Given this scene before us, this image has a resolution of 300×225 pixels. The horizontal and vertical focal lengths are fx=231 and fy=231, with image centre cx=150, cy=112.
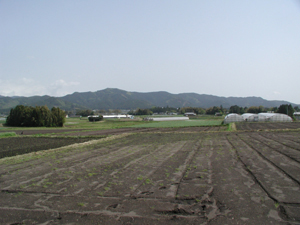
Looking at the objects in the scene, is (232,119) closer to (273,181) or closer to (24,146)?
(24,146)

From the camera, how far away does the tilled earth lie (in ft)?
21.2

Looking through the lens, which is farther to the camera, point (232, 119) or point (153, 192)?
point (232, 119)

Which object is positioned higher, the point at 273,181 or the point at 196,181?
the point at 273,181

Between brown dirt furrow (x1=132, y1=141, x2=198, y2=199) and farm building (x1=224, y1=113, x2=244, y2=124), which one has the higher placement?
farm building (x1=224, y1=113, x2=244, y2=124)

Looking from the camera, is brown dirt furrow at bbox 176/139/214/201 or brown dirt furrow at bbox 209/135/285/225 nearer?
brown dirt furrow at bbox 209/135/285/225

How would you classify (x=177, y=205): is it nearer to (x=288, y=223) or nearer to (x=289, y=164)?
(x=288, y=223)

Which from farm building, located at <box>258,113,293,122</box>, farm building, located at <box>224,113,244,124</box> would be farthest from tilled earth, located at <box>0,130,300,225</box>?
farm building, located at <box>258,113,293,122</box>

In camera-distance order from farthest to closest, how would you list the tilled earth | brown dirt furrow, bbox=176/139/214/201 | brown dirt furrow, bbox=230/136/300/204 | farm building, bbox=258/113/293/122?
farm building, bbox=258/113/293/122 → brown dirt furrow, bbox=176/139/214/201 → brown dirt furrow, bbox=230/136/300/204 → the tilled earth

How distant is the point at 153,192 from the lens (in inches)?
329

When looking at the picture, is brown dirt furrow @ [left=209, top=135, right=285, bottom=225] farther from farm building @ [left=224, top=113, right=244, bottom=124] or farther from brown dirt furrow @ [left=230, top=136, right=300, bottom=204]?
farm building @ [left=224, top=113, right=244, bottom=124]

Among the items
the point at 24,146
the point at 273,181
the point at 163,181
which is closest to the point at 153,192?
the point at 163,181

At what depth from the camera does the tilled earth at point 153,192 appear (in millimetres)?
6457

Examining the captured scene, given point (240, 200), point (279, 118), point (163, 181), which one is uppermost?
point (279, 118)

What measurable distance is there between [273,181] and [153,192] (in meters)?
4.97
